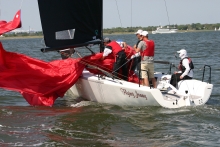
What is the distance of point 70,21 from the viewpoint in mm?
10039

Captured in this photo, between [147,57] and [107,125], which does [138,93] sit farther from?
[107,125]

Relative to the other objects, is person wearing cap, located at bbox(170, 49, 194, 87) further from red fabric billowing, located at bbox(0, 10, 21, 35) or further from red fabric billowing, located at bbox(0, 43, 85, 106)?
red fabric billowing, located at bbox(0, 10, 21, 35)

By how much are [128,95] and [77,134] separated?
192cm

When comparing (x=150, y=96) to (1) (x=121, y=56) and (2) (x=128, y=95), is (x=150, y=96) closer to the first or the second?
(2) (x=128, y=95)

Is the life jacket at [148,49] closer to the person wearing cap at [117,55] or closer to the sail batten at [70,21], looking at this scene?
the person wearing cap at [117,55]

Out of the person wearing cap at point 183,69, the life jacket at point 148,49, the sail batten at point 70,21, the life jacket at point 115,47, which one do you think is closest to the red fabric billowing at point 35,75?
the life jacket at point 115,47

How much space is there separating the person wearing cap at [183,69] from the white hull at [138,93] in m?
0.14

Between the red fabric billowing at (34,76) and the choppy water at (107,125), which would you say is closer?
the choppy water at (107,125)

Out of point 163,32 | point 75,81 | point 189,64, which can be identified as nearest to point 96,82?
point 75,81

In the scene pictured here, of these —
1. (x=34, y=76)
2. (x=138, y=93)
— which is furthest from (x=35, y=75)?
(x=138, y=93)

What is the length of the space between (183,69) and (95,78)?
191cm

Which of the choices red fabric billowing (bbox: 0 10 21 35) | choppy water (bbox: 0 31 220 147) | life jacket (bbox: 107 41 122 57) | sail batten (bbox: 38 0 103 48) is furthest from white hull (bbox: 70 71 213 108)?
red fabric billowing (bbox: 0 10 21 35)

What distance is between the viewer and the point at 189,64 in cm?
958

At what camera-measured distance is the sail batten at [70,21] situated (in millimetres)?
9844
